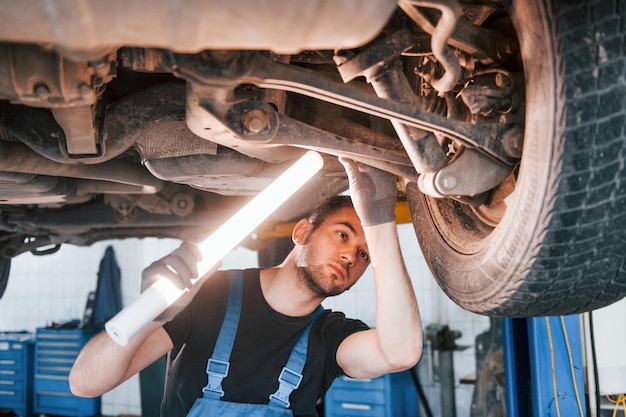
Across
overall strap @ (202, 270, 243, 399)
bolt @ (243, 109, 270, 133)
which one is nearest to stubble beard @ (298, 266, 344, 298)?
overall strap @ (202, 270, 243, 399)

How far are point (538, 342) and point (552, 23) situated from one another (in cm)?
197

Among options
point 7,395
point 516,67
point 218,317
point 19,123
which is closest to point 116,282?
point 7,395

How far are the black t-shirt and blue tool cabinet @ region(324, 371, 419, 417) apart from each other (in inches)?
84.7

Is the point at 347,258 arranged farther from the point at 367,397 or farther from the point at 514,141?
the point at 367,397

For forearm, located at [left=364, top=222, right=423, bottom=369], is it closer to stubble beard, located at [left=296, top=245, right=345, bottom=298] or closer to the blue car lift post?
stubble beard, located at [left=296, top=245, right=345, bottom=298]

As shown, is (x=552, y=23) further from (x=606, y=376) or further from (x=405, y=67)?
(x=606, y=376)

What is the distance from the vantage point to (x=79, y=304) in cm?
617

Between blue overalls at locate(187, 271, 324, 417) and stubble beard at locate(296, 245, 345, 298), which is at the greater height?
stubble beard at locate(296, 245, 345, 298)

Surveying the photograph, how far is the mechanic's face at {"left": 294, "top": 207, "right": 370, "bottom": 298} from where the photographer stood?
170cm

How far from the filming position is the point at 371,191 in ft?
4.31

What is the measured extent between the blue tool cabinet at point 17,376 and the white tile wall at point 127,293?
67cm

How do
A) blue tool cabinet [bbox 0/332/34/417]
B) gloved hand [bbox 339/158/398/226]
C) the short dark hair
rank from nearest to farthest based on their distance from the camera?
1. gloved hand [bbox 339/158/398/226]
2. the short dark hair
3. blue tool cabinet [bbox 0/332/34/417]

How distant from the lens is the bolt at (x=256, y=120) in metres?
0.98

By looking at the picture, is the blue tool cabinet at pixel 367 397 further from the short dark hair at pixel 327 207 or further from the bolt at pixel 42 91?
the bolt at pixel 42 91
